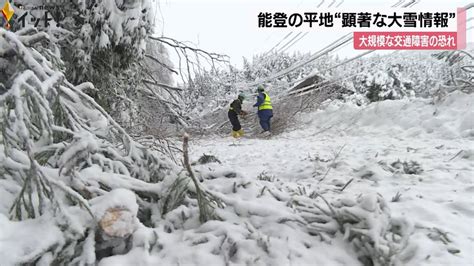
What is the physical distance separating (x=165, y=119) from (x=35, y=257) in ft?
20.1

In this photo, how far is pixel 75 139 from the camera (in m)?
1.94

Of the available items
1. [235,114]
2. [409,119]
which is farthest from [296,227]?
[235,114]

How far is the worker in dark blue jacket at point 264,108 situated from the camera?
8.20 metres

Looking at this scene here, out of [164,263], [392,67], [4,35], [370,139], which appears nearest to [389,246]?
[164,263]

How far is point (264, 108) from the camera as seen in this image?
8258 millimetres

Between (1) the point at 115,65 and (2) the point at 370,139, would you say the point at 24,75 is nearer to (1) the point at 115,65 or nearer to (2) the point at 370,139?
(1) the point at 115,65

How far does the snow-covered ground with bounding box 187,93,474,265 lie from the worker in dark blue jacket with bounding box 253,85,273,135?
7.51 ft

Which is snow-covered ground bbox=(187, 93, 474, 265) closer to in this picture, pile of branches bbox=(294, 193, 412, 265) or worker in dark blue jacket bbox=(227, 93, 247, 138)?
pile of branches bbox=(294, 193, 412, 265)

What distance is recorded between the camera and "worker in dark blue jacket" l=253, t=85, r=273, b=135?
8203mm

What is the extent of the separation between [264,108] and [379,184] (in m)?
5.39

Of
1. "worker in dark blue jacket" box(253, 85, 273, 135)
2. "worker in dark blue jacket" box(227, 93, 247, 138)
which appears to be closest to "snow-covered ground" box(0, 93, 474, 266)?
"worker in dark blue jacket" box(253, 85, 273, 135)
